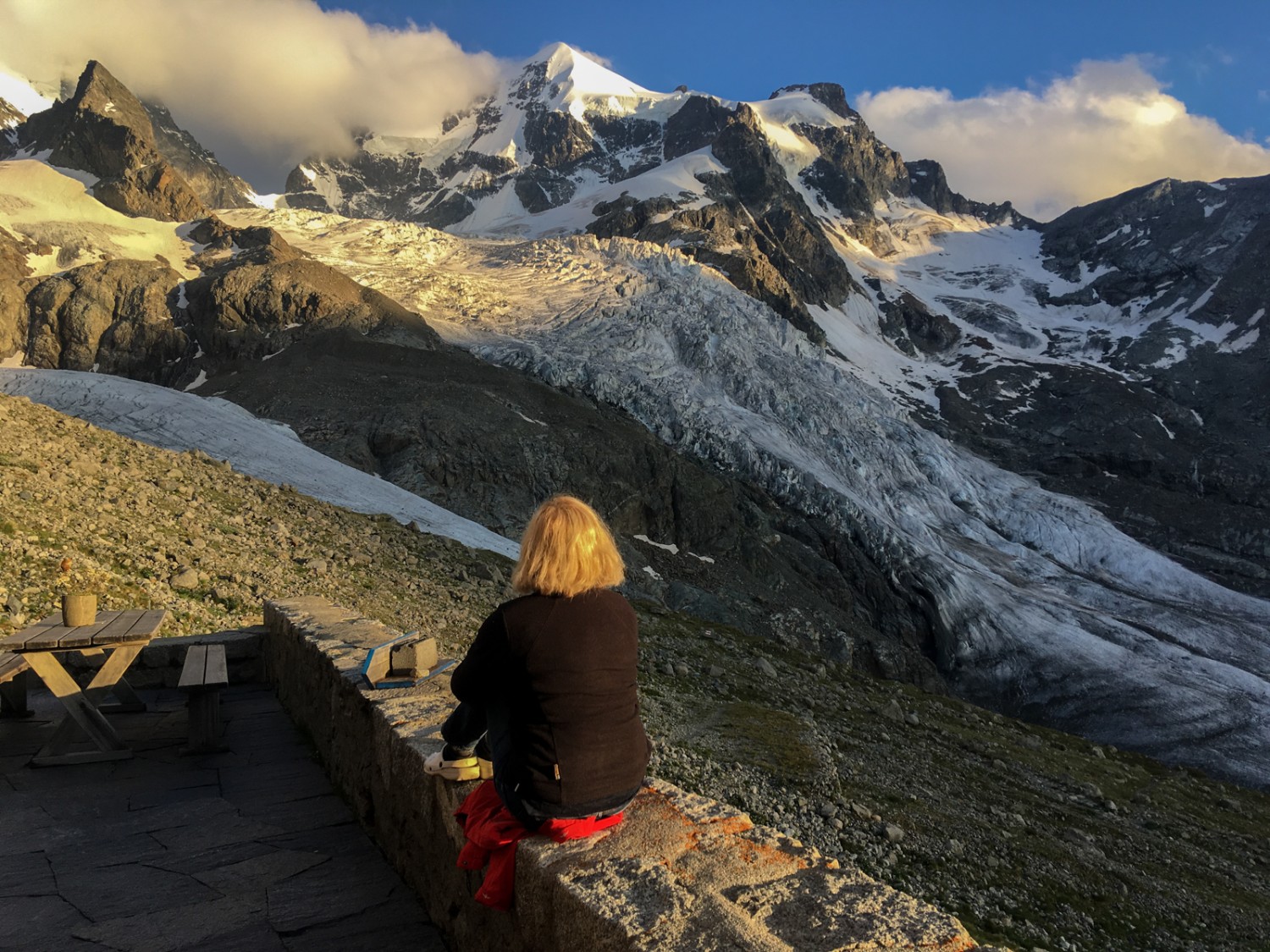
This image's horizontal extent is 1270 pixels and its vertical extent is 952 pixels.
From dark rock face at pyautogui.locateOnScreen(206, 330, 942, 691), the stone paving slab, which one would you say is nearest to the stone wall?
the stone paving slab

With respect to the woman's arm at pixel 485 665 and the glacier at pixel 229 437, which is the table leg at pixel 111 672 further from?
the glacier at pixel 229 437

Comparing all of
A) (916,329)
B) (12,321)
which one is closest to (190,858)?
(12,321)

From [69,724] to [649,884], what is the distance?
6266 mm

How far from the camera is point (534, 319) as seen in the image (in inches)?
3260

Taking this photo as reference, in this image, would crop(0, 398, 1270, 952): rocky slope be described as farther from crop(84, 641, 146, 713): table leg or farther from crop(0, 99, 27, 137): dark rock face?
crop(0, 99, 27, 137): dark rock face

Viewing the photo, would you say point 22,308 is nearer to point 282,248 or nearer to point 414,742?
point 282,248

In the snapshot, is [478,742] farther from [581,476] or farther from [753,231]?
[753,231]

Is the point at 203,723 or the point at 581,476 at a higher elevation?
the point at 581,476

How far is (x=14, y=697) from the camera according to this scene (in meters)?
7.99

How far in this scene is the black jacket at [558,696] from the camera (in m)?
3.68

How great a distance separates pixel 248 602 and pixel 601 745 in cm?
1119

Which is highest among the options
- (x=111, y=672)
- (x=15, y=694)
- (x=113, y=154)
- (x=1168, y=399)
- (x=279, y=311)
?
(x=113, y=154)

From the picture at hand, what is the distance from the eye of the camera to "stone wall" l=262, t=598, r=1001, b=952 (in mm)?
3020

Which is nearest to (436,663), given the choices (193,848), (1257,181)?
(193,848)
